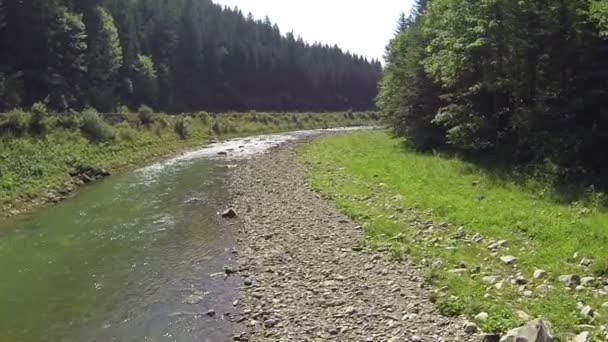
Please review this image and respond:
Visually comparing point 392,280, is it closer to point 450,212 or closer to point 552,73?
point 450,212

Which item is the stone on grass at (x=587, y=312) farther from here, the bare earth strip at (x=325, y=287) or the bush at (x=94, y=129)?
the bush at (x=94, y=129)

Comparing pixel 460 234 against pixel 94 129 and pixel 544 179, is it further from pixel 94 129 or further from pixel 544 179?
pixel 94 129

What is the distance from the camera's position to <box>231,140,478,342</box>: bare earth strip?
10570 mm

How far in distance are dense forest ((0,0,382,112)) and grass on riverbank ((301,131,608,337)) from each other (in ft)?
139

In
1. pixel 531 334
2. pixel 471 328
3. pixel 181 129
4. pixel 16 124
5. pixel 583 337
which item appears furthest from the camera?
pixel 181 129

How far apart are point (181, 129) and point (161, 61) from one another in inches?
2415

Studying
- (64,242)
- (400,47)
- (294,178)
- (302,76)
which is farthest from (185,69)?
(64,242)

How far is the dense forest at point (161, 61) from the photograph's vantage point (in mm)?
65688

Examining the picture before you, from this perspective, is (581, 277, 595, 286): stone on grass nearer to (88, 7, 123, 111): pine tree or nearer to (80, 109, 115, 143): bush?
(80, 109, 115, 143): bush

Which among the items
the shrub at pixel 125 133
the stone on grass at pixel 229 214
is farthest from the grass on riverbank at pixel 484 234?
the shrub at pixel 125 133

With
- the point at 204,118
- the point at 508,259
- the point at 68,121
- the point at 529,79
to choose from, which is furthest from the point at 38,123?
the point at 204,118

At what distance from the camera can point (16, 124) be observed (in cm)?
3591

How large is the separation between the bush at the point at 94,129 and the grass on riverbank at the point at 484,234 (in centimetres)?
2571

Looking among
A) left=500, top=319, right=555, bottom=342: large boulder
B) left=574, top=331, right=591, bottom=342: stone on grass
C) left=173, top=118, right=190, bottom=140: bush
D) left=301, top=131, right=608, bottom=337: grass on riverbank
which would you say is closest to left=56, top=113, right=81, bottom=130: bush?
left=173, top=118, right=190, bottom=140: bush
